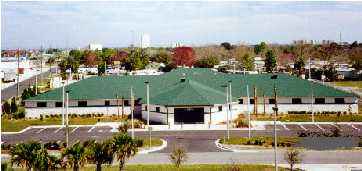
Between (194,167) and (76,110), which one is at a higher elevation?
(76,110)

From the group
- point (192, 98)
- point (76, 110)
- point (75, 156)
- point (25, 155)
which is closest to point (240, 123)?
point (192, 98)

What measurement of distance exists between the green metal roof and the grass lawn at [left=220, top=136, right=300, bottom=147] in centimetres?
1142

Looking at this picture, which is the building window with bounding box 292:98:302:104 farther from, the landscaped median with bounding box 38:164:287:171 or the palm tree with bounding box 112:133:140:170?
the palm tree with bounding box 112:133:140:170

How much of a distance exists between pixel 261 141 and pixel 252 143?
0.82 m

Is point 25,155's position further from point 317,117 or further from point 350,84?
point 350,84

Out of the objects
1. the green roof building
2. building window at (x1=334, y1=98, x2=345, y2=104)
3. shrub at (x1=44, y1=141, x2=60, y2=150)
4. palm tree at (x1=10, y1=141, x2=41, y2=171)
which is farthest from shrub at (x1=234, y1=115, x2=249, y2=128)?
palm tree at (x1=10, y1=141, x2=41, y2=171)

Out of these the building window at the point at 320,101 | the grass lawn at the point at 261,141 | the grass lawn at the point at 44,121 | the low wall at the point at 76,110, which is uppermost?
the building window at the point at 320,101

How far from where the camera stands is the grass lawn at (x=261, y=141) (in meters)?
47.0

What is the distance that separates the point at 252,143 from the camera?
47.6m

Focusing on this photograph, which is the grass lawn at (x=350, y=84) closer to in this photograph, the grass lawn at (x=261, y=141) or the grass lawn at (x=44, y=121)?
the grass lawn at (x=44, y=121)

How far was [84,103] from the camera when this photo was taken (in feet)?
221

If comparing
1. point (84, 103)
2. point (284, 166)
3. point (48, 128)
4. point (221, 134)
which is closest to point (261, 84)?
point (221, 134)

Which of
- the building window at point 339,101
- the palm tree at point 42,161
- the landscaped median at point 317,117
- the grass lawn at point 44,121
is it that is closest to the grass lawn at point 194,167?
the palm tree at point 42,161

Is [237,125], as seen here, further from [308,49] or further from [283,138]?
[308,49]
